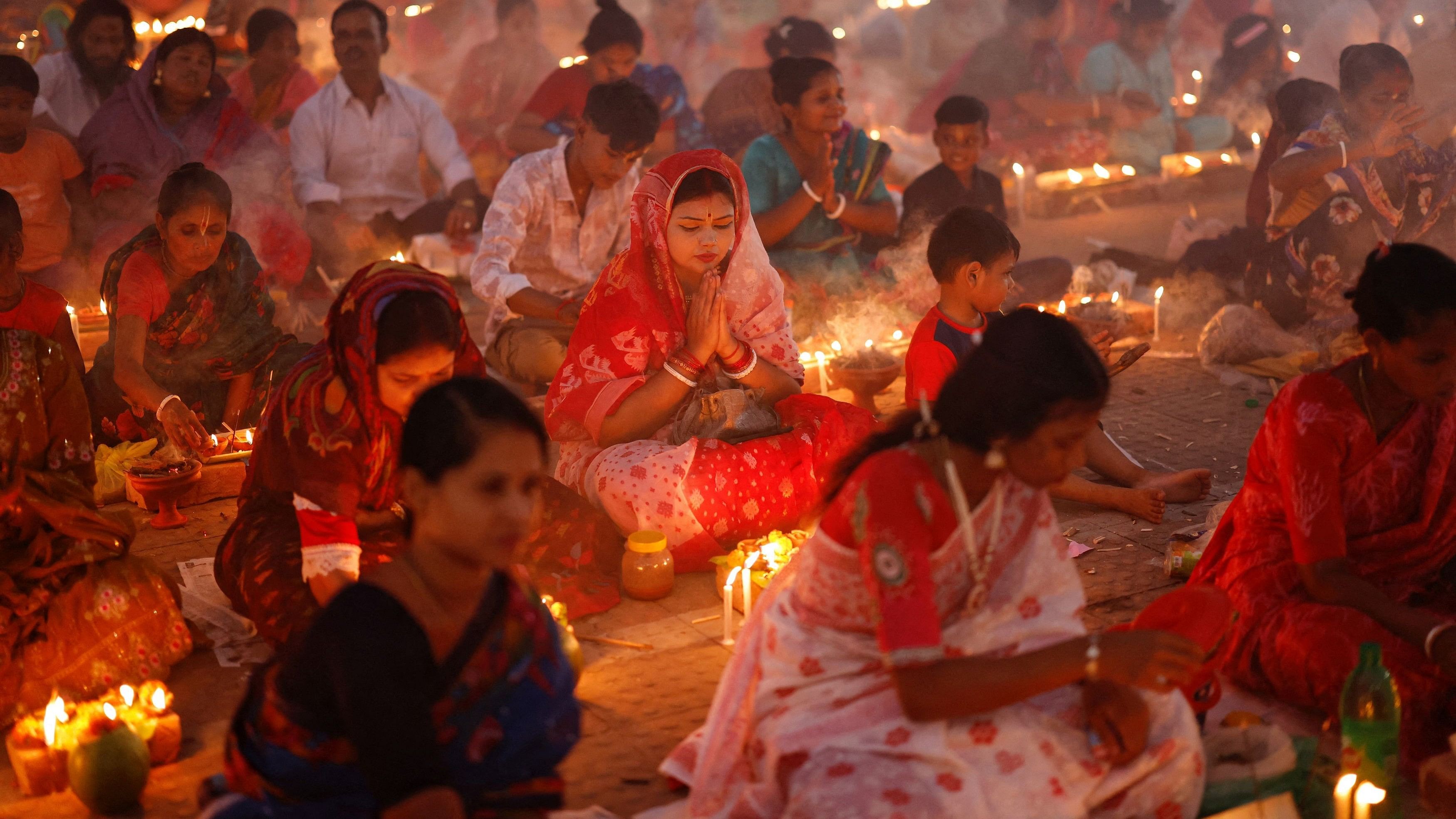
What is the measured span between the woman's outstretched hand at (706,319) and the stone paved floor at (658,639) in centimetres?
79

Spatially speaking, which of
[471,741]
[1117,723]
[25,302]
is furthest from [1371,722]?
[25,302]

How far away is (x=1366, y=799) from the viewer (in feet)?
9.27

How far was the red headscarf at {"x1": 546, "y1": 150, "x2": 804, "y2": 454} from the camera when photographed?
4.71 meters

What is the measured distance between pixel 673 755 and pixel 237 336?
10.8 feet

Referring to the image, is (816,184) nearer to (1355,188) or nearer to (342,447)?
(1355,188)

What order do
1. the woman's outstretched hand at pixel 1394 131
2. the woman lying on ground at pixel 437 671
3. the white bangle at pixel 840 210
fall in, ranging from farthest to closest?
the white bangle at pixel 840 210, the woman's outstretched hand at pixel 1394 131, the woman lying on ground at pixel 437 671

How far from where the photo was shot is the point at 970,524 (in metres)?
2.57

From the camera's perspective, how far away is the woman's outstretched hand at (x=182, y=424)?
472cm

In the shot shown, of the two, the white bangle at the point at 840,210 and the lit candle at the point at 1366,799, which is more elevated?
the white bangle at the point at 840,210

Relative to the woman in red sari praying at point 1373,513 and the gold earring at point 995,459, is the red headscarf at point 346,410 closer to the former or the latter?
the gold earring at point 995,459

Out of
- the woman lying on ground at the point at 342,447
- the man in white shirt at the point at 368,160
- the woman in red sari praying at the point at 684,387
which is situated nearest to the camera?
the woman lying on ground at the point at 342,447

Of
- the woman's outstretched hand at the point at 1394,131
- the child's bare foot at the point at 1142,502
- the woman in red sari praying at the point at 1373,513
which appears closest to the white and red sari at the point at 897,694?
the woman in red sari praying at the point at 1373,513

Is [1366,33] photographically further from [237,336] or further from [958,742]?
[958,742]

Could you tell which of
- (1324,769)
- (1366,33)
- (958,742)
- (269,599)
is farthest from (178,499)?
(1366,33)
